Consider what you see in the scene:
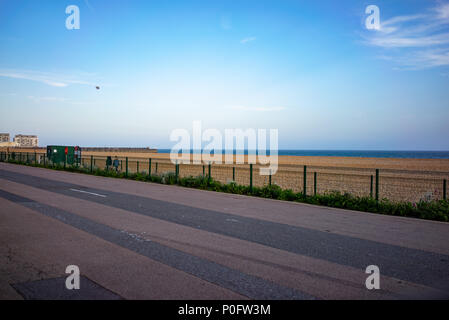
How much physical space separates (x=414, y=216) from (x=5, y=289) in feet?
37.7

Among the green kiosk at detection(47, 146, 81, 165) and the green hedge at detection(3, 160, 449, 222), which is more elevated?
the green kiosk at detection(47, 146, 81, 165)

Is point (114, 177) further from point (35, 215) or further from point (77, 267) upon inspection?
point (77, 267)

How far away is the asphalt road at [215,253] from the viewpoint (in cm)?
484

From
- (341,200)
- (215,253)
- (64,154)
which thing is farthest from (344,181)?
(64,154)

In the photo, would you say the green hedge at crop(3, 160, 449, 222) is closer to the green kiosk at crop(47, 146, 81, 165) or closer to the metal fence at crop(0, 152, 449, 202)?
the metal fence at crop(0, 152, 449, 202)

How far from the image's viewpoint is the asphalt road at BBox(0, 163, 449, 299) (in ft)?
15.9

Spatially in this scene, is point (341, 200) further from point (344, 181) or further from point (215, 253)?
point (344, 181)

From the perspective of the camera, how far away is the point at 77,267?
565 centimetres

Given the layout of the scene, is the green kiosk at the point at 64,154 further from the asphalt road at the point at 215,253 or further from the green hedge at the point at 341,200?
the asphalt road at the point at 215,253

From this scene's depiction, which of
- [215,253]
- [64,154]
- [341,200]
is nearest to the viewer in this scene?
[215,253]

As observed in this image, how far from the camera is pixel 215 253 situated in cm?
655

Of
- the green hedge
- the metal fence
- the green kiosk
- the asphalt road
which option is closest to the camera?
the asphalt road

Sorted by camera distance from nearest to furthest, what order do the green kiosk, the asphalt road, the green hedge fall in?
the asphalt road
the green hedge
the green kiosk

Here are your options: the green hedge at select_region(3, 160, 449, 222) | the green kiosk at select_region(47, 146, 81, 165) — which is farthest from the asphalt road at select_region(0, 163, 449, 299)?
the green kiosk at select_region(47, 146, 81, 165)
